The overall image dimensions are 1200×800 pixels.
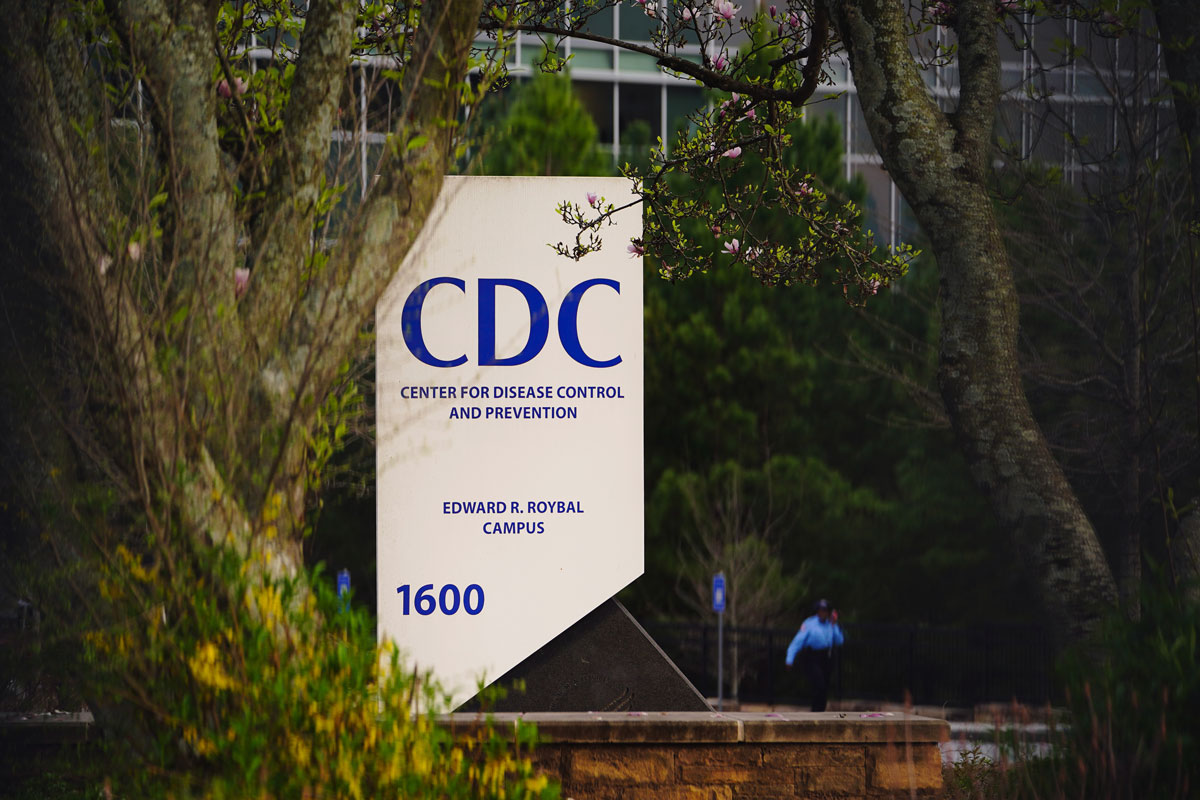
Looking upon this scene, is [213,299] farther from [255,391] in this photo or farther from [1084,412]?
[1084,412]

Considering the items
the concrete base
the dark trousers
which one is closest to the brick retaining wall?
the concrete base

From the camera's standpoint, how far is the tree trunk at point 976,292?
494 cm

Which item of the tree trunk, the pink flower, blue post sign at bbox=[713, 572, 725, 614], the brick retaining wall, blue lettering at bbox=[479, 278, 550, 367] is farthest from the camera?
blue post sign at bbox=[713, 572, 725, 614]

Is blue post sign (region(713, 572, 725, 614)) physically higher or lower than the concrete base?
higher

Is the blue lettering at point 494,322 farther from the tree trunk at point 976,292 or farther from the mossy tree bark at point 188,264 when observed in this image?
the tree trunk at point 976,292

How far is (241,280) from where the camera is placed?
493cm

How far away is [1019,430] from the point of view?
5.04 m

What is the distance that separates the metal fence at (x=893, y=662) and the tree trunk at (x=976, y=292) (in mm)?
14899

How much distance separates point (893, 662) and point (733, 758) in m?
15.2

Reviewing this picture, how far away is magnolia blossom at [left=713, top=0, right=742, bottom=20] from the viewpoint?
24.4 feet

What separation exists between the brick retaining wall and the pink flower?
2826 millimetres

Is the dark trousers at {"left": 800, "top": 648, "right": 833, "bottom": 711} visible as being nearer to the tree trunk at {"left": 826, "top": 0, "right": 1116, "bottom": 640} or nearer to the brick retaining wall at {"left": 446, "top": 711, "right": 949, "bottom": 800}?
the brick retaining wall at {"left": 446, "top": 711, "right": 949, "bottom": 800}

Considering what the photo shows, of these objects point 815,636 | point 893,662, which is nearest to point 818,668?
point 815,636

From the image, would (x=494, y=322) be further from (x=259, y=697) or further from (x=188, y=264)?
(x=259, y=697)
